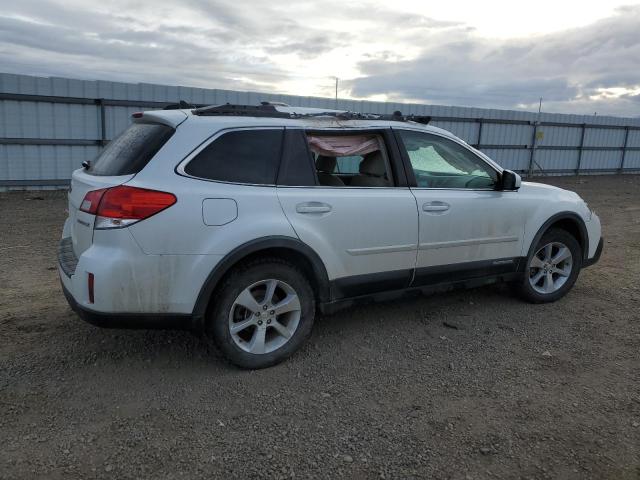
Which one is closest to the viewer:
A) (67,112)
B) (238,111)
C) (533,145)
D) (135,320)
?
(135,320)

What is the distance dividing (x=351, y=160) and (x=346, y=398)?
1.97 metres

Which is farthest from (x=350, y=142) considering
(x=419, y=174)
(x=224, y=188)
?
(x=224, y=188)

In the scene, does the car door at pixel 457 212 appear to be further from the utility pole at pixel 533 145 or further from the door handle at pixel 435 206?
the utility pole at pixel 533 145

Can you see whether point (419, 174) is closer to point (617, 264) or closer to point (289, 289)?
point (289, 289)

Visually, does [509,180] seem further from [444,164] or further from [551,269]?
[551,269]

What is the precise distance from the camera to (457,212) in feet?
14.5

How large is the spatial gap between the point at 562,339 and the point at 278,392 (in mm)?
2473

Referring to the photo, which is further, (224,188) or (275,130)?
(275,130)

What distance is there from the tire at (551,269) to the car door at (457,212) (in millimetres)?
353

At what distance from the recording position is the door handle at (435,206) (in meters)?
4.24

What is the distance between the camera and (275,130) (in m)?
3.78

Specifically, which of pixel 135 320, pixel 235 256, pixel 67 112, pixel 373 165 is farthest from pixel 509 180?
pixel 67 112

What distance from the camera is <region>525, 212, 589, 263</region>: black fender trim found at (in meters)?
4.97

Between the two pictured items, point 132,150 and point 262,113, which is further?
point 262,113
